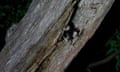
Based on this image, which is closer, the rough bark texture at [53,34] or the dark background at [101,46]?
the rough bark texture at [53,34]

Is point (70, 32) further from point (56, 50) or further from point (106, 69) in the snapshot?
point (106, 69)

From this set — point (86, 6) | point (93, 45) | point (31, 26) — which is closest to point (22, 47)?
point (31, 26)

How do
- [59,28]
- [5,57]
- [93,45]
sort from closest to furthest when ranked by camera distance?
[59,28], [5,57], [93,45]

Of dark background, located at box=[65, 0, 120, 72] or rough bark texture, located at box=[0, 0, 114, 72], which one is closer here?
rough bark texture, located at box=[0, 0, 114, 72]

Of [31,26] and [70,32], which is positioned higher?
[31,26]

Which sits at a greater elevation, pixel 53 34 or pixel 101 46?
pixel 53 34

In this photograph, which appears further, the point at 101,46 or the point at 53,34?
the point at 101,46

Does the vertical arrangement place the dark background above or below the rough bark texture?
below

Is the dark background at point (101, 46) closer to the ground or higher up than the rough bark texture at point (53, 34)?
closer to the ground
